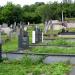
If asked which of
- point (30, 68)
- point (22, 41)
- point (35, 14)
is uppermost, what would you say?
point (35, 14)

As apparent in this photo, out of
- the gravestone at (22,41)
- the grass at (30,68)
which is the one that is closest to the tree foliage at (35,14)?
the gravestone at (22,41)

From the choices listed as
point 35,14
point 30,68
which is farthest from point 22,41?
point 35,14

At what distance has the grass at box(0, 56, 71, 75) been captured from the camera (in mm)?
9289

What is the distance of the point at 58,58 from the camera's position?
12.0m

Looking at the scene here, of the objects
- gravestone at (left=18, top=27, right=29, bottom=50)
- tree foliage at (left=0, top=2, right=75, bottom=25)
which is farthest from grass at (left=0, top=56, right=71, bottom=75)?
tree foliage at (left=0, top=2, right=75, bottom=25)

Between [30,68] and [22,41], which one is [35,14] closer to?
[22,41]

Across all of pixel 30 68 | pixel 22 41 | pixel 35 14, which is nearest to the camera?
pixel 30 68

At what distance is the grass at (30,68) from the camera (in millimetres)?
9289

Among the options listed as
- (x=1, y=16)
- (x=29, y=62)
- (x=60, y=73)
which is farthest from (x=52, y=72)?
(x=1, y=16)

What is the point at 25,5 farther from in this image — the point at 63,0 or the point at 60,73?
the point at 60,73

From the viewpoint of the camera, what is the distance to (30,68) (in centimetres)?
1065

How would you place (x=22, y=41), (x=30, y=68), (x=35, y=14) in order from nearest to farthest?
(x=30, y=68)
(x=22, y=41)
(x=35, y=14)

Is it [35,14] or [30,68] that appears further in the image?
[35,14]

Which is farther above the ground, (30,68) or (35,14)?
(35,14)
